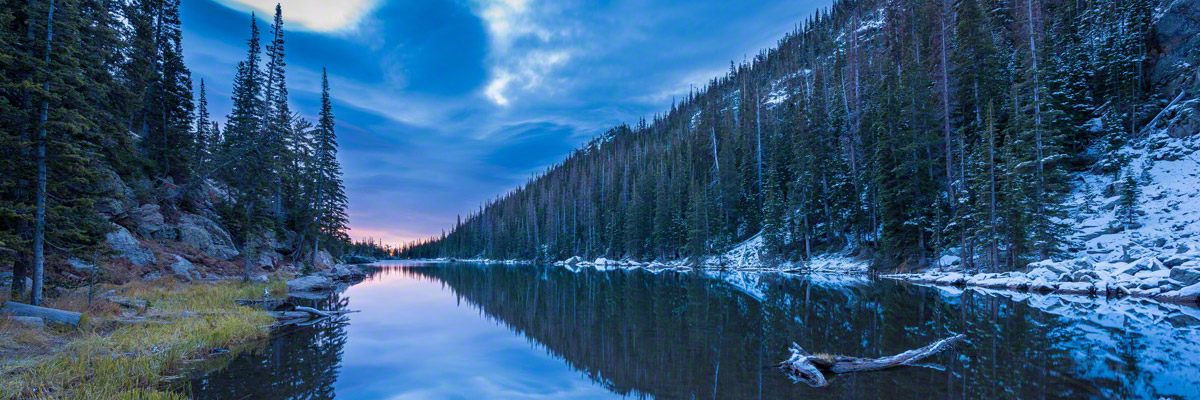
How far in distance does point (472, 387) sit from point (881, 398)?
24.0 ft

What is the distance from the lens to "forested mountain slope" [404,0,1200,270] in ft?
91.0

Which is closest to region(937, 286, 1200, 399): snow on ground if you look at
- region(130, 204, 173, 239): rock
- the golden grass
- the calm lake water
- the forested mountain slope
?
the calm lake water

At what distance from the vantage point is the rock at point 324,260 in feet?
150

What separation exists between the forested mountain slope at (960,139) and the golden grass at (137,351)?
111ft

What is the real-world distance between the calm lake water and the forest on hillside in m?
6.25

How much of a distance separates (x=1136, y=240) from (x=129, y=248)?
4544 centimetres

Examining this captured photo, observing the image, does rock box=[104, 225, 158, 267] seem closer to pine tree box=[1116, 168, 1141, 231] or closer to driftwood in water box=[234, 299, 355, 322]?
driftwood in water box=[234, 299, 355, 322]

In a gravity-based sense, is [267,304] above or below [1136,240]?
below

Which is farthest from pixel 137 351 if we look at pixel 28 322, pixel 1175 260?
pixel 1175 260

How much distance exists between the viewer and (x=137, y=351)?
31.1ft

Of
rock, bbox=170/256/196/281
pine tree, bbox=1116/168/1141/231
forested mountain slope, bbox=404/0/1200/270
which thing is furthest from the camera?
forested mountain slope, bbox=404/0/1200/270

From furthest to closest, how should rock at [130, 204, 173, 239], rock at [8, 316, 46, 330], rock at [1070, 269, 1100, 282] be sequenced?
rock at [130, 204, 173, 239], rock at [1070, 269, 1100, 282], rock at [8, 316, 46, 330]

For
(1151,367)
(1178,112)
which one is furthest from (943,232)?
(1151,367)

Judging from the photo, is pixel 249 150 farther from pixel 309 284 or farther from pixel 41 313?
pixel 41 313
